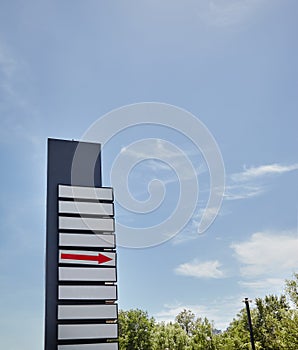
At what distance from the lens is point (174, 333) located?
105 feet

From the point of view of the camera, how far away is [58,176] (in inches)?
522

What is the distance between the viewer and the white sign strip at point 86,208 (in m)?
12.9

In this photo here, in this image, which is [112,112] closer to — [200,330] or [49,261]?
[49,261]

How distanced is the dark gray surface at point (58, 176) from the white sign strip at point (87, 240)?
253mm

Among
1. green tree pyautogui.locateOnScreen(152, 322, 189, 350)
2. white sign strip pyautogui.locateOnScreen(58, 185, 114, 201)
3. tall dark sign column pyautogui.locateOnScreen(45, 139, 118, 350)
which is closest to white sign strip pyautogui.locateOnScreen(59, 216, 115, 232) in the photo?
tall dark sign column pyautogui.locateOnScreen(45, 139, 118, 350)

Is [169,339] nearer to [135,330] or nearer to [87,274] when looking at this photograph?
[135,330]

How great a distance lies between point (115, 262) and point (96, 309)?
147cm

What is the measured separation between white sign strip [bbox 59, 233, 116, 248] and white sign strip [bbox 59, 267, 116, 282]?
2.28 feet

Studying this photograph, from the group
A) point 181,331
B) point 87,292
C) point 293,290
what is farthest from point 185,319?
point 87,292

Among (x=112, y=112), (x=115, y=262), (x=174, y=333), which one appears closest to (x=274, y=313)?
(x=174, y=333)

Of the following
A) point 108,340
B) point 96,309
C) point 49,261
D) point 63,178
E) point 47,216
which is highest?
point 63,178

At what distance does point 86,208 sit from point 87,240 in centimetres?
99

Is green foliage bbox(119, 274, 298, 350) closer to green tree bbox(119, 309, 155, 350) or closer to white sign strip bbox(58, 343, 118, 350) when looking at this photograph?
green tree bbox(119, 309, 155, 350)

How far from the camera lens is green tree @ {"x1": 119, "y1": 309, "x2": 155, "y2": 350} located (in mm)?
31859
